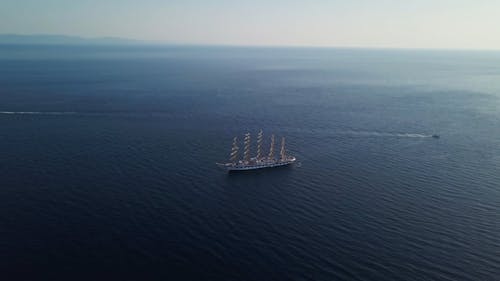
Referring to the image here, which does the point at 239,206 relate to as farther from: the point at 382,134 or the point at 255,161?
the point at 382,134

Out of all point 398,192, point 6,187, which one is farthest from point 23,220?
point 398,192

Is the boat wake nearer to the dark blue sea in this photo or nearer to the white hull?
the dark blue sea

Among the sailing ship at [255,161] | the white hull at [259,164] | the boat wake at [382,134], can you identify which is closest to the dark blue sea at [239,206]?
the boat wake at [382,134]

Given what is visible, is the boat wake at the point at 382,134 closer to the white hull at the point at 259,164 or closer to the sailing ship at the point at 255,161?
the sailing ship at the point at 255,161

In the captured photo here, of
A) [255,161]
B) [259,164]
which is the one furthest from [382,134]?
[255,161]

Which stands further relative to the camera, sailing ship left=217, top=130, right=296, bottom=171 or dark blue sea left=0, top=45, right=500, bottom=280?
sailing ship left=217, top=130, right=296, bottom=171

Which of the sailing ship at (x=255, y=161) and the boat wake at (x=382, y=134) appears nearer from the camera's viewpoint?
the sailing ship at (x=255, y=161)

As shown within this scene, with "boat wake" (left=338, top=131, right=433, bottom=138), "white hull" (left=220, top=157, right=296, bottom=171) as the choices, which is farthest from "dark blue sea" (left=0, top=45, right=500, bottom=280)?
"white hull" (left=220, top=157, right=296, bottom=171)

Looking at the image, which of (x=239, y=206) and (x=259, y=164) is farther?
(x=259, y=164)

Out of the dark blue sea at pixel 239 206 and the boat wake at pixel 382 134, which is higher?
the boat wake at pixel 382 134

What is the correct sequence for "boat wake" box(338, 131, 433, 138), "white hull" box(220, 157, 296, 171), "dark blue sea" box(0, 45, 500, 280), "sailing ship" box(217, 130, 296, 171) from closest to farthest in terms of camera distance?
"dark blue sea" box(0, 45, 500, 280), "white hull" box(220, 157, 296, 171), "sailing ship" box(217, 130, 296, 171), "boat wake" box(338, 131, 433, 138)

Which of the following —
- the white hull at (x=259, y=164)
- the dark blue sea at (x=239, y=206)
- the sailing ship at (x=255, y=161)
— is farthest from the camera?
the sailing ship at (x=255, y=161)
